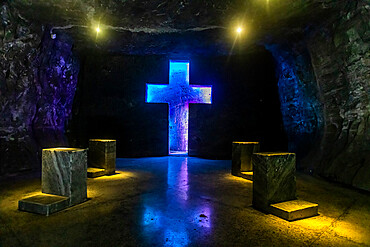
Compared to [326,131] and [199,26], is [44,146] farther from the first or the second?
[326,131]

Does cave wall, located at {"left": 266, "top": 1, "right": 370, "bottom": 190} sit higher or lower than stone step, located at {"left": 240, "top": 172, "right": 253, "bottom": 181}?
higher

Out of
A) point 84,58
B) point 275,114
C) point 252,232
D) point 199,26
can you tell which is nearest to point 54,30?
point 84,58

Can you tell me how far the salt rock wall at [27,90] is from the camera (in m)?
6.11

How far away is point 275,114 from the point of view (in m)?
9.80

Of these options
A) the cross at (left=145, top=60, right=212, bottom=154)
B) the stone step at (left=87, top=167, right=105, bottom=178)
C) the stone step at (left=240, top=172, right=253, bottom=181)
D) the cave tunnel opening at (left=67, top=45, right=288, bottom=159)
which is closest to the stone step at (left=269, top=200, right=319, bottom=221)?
the stone step at (left=240, top=172, right=253, bottom=181)

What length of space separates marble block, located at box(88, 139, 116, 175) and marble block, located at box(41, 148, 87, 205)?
2216mm

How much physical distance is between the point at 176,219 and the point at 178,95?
7.47m

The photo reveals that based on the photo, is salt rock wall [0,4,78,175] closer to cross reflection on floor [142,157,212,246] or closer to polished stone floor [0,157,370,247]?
polished stone floor [0,157,370,247]

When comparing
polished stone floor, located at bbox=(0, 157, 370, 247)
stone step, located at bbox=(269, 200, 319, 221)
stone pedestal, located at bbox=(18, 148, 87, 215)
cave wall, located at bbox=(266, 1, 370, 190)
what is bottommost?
polished stone floor, located at bbox=(0, 157, 370, 247)

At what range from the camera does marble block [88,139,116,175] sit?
616cm

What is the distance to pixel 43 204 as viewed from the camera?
3291mm

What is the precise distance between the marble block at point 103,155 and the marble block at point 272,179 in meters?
3.92

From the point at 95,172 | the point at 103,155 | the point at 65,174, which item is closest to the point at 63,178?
the point at 65,174

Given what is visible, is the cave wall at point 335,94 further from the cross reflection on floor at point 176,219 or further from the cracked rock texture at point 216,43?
the cross reflection on floor at point 176,219
